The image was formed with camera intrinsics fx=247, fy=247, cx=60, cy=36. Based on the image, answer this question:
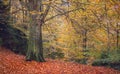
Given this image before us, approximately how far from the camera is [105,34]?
22.4 meters

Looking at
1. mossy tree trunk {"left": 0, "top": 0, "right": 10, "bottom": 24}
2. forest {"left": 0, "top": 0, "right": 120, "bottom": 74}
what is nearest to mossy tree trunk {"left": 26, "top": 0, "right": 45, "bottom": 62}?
forest {"left": 0, "top": 0, "right": 120, "bottom": 74}

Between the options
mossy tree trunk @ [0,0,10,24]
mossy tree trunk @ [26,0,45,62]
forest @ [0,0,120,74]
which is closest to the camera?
forest @ [0,0,120,74]

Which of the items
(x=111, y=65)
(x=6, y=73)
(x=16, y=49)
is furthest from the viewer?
(x=16, y=49)

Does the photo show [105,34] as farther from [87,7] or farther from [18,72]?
[18,72]

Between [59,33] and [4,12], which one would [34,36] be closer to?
[4,12]

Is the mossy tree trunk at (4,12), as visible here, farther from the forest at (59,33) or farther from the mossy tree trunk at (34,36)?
the mossy tree trunk at (34,36)

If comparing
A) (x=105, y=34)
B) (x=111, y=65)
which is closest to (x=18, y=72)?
(x=111, y=65)

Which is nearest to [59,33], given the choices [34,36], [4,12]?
[4,12]

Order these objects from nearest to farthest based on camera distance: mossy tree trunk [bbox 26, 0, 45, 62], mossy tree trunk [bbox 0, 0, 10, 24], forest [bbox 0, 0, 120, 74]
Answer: forest [bbox 0, 0, 120, 74], mossy tree trunk [bbox 26, 0, 45, 62], mossy tree trunk [bbox 0, 0, 10, 24]

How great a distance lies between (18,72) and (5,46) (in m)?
10.8

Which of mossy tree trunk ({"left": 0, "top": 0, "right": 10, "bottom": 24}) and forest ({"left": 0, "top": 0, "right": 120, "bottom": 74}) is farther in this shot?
mossy tree trunk ({"left": 0, "top": 0, "right": 10, "bottom": 24})

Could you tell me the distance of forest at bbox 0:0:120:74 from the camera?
14.7 m

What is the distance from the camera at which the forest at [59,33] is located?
14.7 m

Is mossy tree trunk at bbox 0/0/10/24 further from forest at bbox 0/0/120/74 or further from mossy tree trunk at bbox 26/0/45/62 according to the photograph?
mossy tree trunk at bbox 26/0/45/62
